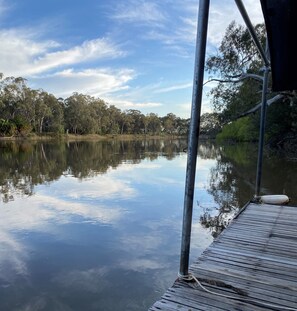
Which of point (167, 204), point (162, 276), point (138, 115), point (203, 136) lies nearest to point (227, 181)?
point (167, 204)

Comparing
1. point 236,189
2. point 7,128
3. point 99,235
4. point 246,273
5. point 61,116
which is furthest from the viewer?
point 61,116

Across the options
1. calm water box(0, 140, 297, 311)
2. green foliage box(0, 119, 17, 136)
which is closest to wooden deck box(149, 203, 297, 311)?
calm water box(0, 140, 297, 311)

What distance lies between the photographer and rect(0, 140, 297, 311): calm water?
3387 mm

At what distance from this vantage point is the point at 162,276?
3.73 metres

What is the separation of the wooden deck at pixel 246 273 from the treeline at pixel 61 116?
4563cm

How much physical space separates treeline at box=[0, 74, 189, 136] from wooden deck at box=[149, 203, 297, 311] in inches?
1797

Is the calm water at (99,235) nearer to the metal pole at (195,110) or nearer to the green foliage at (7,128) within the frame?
the metal pole at (195,110)

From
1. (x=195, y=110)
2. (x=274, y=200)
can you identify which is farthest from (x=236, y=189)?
(x=195, y=110)

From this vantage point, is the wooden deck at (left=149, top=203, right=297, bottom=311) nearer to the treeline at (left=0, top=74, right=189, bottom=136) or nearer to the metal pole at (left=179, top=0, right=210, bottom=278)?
the metal pole at (left=179, top=0, right=210, bottom=278)

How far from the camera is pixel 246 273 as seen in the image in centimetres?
228

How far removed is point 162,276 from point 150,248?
2.95 ft

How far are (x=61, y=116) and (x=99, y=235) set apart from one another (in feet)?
165

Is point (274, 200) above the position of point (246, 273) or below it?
above

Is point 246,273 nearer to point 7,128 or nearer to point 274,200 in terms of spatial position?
point 274,200
